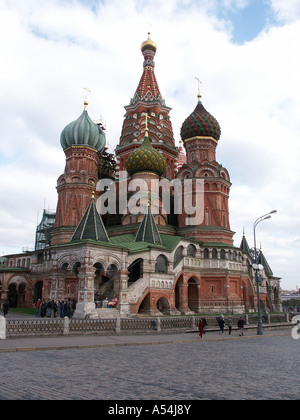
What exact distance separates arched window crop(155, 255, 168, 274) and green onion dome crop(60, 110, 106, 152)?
586 inches

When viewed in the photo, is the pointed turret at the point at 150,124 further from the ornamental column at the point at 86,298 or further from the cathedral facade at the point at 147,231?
the ornamental column at the point at 86,298

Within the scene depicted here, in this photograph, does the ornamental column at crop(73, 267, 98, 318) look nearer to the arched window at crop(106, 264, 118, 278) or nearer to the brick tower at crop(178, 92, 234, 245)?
the arched window at crop(106, 264, 118, 278)

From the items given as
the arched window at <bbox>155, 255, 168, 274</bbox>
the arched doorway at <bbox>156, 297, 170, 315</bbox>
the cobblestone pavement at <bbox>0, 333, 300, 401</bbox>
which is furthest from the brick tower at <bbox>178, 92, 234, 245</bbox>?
the cobblestone pavement at <bbox>0, 333, 300, 401</bbox>

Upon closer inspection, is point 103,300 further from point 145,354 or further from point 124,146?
point 124,146

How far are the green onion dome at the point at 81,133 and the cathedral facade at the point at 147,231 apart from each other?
0.10 metres

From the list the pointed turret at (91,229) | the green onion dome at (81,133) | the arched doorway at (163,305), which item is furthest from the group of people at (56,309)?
the green onion dome at (81,133)

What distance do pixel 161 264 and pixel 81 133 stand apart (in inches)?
637

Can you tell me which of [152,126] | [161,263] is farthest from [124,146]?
[161,263]

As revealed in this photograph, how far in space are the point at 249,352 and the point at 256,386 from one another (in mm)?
5814

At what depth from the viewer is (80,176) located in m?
35.6

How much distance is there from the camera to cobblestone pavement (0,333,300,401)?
18.9ft

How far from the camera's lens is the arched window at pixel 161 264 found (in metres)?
27.3

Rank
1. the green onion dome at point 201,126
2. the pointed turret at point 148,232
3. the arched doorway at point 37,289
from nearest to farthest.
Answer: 1. the pointed turret at point 148,232
2. the arched doorway at point 37,289
3. the green onion dome at point 201,126

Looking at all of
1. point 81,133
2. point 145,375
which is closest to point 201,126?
point 81,133
